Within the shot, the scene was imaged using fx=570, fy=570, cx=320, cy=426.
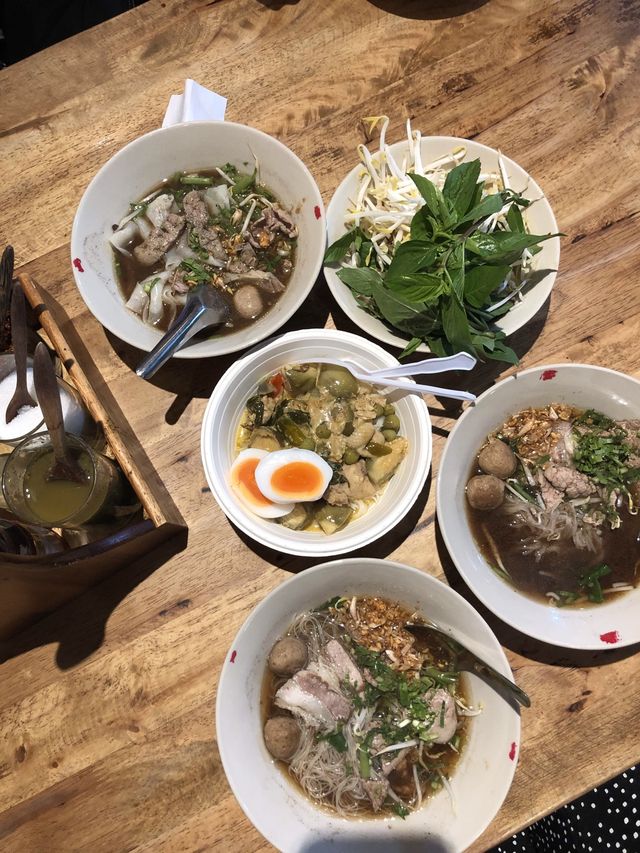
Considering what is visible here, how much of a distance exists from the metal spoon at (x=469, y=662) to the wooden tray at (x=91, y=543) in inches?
33.0

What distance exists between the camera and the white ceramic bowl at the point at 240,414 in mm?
1714

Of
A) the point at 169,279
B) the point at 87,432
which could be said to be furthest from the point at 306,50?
the point at 87,432

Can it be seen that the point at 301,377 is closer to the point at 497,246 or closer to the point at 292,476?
the point at 292,476

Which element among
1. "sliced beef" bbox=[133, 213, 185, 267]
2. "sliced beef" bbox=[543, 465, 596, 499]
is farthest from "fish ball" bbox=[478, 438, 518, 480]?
"sliced beef" bbox=[133, 213, 185, 267]

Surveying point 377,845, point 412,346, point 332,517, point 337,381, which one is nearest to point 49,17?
point 337,381

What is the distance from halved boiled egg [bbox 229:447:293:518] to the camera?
181 cm

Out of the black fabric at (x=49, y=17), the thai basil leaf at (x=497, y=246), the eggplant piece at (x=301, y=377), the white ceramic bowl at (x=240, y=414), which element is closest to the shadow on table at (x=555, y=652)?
the white ceramic bowl at (x=240, y=414)

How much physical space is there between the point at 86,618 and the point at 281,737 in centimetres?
75

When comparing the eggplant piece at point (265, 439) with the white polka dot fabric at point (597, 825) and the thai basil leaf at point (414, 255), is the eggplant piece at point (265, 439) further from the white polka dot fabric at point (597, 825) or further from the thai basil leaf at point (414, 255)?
the white polka dot fabric at point (597, 825)

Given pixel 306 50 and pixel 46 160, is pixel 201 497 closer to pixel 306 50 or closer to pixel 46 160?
pixel 46 160

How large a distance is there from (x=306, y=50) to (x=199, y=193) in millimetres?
718

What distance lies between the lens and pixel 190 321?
1765 millimetres

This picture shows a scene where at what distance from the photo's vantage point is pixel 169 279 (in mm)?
1941

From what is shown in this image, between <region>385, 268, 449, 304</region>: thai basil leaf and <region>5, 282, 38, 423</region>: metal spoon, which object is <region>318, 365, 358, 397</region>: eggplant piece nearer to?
<region>385, 268, 449, 304</region>: thai basil leaf
